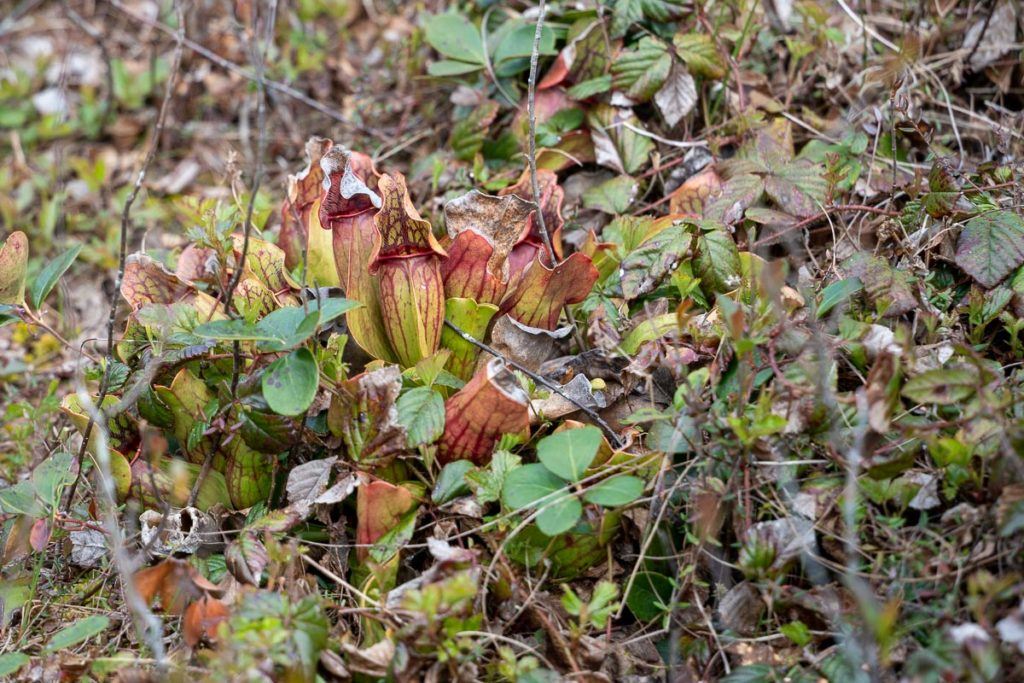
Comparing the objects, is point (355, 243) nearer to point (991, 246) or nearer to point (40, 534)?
point (40, 534)

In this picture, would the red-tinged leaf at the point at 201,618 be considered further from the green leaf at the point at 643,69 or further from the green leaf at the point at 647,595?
the green leaf at the point at 643,69

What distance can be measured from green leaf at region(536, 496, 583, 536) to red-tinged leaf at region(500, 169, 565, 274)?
0.63m

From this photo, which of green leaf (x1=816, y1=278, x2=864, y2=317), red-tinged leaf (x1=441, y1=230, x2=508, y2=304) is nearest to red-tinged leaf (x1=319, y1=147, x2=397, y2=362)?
red-tinged leaf (x1=441, y1=230, x2=508, y2=304)

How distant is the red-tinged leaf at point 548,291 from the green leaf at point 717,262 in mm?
253

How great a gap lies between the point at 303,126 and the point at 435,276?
1.98 meters

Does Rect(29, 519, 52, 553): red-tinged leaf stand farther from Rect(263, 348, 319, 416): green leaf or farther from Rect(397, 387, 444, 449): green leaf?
Rect(397, 387, 444, 449): green leaf

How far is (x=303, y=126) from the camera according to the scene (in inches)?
140

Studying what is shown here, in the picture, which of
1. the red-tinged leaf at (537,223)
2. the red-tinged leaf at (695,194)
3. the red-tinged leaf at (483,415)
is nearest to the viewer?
the red-tinged leaf at (483,415)

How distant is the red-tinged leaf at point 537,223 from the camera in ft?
6.60

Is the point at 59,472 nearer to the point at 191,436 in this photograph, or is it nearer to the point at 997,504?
the point at 191,436

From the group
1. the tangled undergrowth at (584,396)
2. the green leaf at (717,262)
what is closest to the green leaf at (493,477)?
the tangled undergrowth at (584,396)

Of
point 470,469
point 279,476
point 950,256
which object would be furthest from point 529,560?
point 950,256

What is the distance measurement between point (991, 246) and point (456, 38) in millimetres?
1652

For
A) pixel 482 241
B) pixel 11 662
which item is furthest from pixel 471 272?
pixel 11 662
